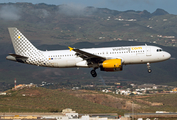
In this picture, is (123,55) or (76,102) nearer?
(123,55)

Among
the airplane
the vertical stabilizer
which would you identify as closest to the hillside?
the vertical stabilizer

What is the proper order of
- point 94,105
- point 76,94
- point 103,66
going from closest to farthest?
1. point 103,66
2. point 94,105
3. point 76,94

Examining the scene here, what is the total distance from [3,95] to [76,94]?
2394 cm

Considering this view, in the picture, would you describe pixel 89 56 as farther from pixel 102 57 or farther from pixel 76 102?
pixel 76 102

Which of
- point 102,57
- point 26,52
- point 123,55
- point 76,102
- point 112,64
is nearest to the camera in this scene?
point 112,64

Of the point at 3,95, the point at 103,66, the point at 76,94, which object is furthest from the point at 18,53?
the point at 76,94

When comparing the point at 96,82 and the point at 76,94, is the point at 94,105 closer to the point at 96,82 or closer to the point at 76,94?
the point at 76,94

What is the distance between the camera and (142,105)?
101 meters

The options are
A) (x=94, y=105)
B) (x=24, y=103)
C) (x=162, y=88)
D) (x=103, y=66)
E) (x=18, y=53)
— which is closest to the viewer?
(x=103, y=66)

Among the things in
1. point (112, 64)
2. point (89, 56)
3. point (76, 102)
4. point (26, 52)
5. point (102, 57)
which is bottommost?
point (76, 102)

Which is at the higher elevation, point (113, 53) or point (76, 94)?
point (113, 53)

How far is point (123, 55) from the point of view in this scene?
53.9m

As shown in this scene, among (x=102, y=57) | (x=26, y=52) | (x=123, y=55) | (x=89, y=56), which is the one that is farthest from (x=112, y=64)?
(x=26, y=52)

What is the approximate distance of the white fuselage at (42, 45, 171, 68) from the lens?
53969 millimetres
